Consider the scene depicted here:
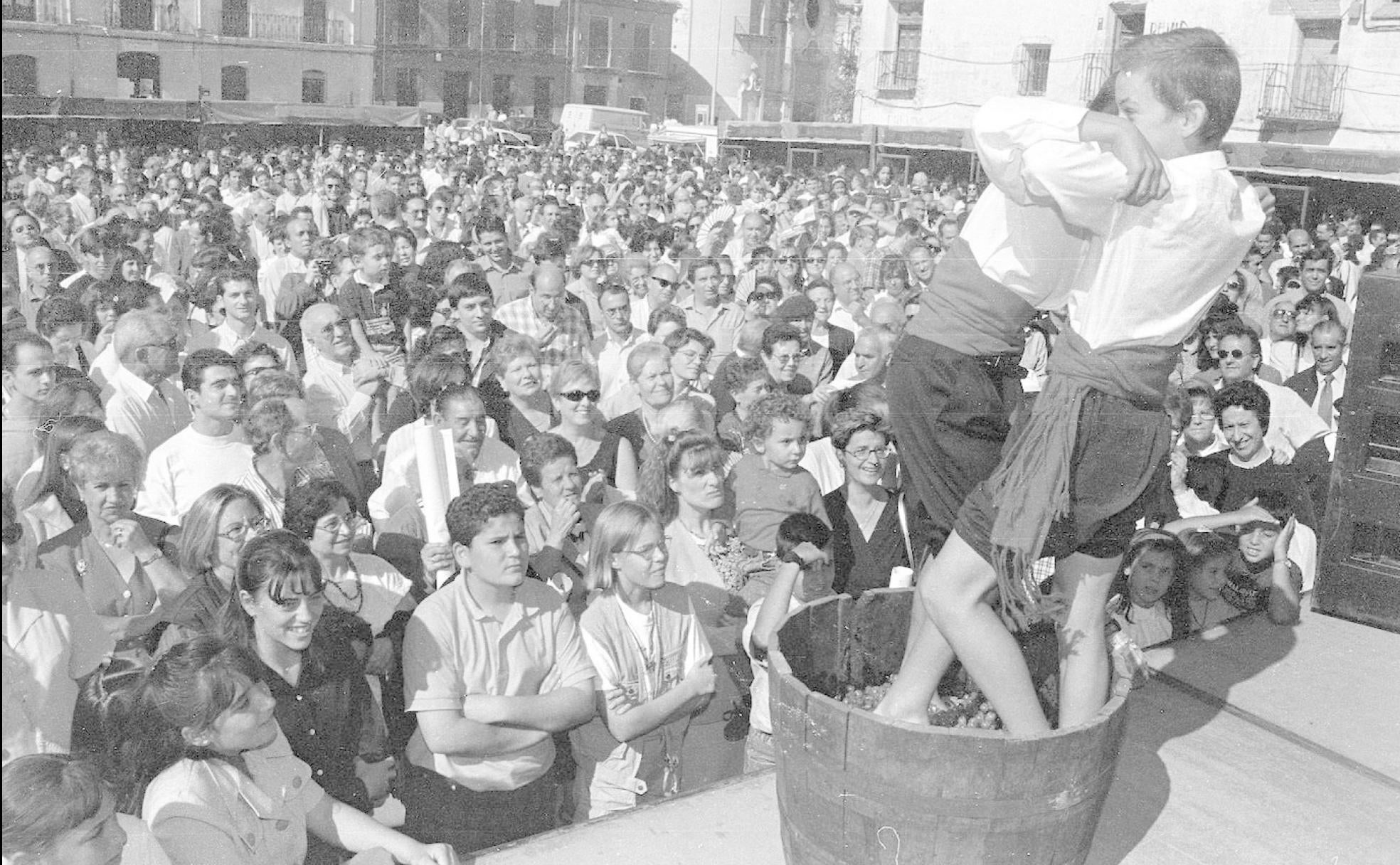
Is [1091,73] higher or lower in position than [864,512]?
higher

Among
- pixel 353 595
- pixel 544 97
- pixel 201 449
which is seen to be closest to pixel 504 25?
pixel 544 97

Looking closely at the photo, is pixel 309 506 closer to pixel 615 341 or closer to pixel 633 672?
pixel 633 672

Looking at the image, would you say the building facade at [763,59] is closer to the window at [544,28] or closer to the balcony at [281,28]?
the window at [544,28]

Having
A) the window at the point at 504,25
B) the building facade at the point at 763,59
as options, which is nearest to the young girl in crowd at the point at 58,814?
the building facade at the point at 763,59

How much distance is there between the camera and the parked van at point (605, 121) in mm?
35500

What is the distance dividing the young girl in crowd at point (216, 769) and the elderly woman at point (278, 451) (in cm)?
171

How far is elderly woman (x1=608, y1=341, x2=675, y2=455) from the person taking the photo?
5848 mm

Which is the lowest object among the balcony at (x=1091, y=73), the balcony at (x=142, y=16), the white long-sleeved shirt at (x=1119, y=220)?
Result: the white long-sleeved shirt at (x=1119, y=220)

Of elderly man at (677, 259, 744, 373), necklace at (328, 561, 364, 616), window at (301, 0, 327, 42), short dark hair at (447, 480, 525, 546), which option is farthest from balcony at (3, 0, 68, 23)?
window at (301, 0, 327, 42)

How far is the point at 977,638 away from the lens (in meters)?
2.51

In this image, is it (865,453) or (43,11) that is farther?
(43,11)

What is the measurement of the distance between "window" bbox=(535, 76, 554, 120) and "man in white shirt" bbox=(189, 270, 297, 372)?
112 feet

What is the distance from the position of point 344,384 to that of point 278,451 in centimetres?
152

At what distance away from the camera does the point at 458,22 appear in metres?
34.9
